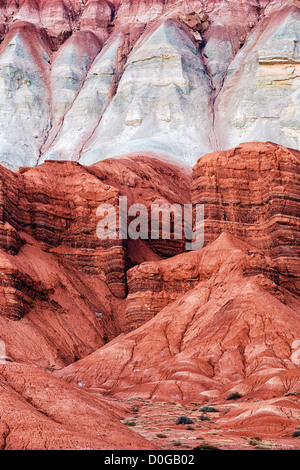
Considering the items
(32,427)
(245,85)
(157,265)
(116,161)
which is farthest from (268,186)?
(32,427)

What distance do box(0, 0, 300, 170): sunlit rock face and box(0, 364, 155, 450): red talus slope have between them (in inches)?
3324

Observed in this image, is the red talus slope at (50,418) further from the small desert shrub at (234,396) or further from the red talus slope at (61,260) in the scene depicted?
the red talus slope at (61,260)

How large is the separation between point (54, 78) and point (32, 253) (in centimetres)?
7454

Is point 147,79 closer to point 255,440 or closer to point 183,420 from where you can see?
point 183,420

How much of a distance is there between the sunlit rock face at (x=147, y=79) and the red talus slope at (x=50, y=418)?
84429 millimetres

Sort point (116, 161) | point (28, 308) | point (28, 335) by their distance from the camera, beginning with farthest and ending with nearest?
1. point (116, 161)
2. point (28, 308)
3. point (28, 335)

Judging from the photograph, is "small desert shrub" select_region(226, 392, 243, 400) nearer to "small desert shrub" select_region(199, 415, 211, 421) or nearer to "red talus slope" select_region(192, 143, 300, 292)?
"small desert shrub" select_region(199, 415, 211, 421)

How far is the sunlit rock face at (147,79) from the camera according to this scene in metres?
124

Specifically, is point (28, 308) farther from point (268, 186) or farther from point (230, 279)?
point (268, 186)

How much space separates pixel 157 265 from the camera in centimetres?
7431

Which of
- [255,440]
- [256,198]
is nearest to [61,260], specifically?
[256,198]

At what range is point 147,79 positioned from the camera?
13175 cm

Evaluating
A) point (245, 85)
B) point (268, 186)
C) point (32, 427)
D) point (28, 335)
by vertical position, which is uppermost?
point (245, 85)

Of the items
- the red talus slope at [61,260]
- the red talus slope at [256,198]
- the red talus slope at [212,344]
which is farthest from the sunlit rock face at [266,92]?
the red talus slope at [212,344]
